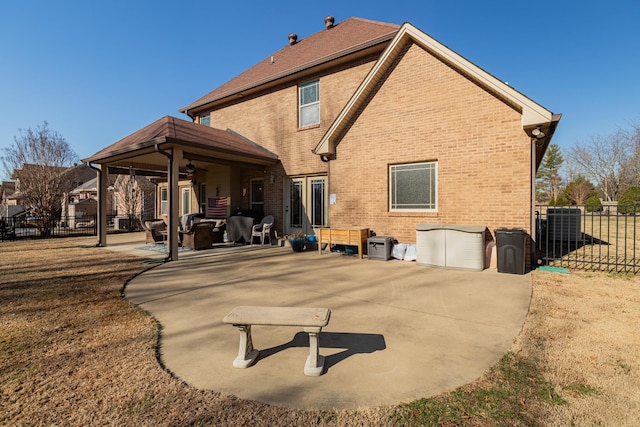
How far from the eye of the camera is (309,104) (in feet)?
39.2

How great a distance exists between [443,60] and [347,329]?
26.3ft

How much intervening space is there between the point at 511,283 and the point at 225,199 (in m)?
11.7

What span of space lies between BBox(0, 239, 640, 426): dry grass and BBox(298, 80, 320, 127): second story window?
919 cm

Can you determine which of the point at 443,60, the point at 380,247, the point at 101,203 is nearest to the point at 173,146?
the point at 101,203

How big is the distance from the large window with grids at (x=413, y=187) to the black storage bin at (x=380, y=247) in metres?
1.13

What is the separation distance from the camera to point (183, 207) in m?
16.9

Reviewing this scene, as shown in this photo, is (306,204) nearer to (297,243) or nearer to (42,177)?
(297,243)

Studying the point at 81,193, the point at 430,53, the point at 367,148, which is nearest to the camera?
the point at 430,53

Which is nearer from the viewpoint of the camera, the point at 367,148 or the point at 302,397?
the point at 302,397

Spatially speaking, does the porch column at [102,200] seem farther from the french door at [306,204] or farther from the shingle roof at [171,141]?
the french door at [306,204]

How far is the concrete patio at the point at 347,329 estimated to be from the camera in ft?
8.47

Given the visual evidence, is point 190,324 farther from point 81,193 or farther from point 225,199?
point 81,193

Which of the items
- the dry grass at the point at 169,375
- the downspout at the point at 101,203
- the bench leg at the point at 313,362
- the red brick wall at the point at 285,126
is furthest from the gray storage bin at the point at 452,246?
the downspout at the point at 101,203

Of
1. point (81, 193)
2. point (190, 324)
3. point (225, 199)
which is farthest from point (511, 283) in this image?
point (81, 193)
